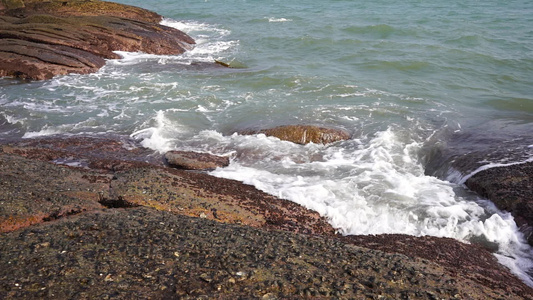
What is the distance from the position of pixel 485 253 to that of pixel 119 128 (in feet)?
37.6

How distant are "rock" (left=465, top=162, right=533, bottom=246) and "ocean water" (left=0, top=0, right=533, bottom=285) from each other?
0.74 feet

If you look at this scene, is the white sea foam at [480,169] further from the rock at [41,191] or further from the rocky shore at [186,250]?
the rock at [41,191]

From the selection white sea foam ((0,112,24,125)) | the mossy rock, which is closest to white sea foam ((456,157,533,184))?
white sea foam ((0,112,24,125))

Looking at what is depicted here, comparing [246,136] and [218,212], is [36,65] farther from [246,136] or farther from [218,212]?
[218,212]

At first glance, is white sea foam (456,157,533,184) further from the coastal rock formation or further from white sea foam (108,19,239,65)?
the coastal rock formation

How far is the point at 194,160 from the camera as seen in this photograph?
37.9 ft

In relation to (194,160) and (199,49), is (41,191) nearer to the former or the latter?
(194,160)

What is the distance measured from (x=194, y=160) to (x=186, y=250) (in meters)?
5.61

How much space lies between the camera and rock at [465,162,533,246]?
8.98 metres

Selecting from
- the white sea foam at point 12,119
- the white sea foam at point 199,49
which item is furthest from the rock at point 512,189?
the white sea foam at point 199,49

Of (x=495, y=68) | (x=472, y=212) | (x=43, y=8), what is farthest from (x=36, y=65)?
(x=495, y=68)

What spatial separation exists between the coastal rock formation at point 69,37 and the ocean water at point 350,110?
921 millimetres

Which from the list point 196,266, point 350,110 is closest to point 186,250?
point 196,266

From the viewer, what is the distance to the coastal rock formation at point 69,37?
20766 mm
